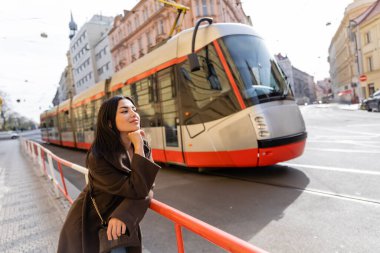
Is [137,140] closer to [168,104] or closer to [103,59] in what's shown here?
[168,104]

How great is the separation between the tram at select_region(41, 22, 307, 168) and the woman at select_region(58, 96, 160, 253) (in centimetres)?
392

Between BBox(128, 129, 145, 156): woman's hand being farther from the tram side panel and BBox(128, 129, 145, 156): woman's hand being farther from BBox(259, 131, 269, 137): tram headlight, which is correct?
the tram side panel

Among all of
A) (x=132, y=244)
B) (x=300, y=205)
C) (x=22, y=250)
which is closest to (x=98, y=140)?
(x=132, y=244)

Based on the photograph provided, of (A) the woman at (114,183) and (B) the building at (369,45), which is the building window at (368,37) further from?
(A) the woman at (114,183)

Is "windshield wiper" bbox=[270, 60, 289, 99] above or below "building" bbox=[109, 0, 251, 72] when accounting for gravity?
below

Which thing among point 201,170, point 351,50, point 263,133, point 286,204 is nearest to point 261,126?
point 263,133

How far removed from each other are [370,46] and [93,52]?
50.5m

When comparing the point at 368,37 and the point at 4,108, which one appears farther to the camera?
the point at 4,108

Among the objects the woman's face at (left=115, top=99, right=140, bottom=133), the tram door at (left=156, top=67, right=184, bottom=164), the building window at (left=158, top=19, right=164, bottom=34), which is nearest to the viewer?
the woman's face at (left=115, top=99, right=140, bottom=133)

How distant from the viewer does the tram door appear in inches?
273

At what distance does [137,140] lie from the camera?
5.78 feet

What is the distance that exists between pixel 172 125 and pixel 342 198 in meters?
4.08

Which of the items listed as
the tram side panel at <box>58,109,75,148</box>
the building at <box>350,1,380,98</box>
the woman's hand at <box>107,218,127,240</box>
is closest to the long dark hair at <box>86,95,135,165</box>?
the woman's hand at <box>107,218,127,240</box>

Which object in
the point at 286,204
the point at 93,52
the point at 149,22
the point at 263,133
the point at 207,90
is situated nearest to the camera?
the point at 286,204
